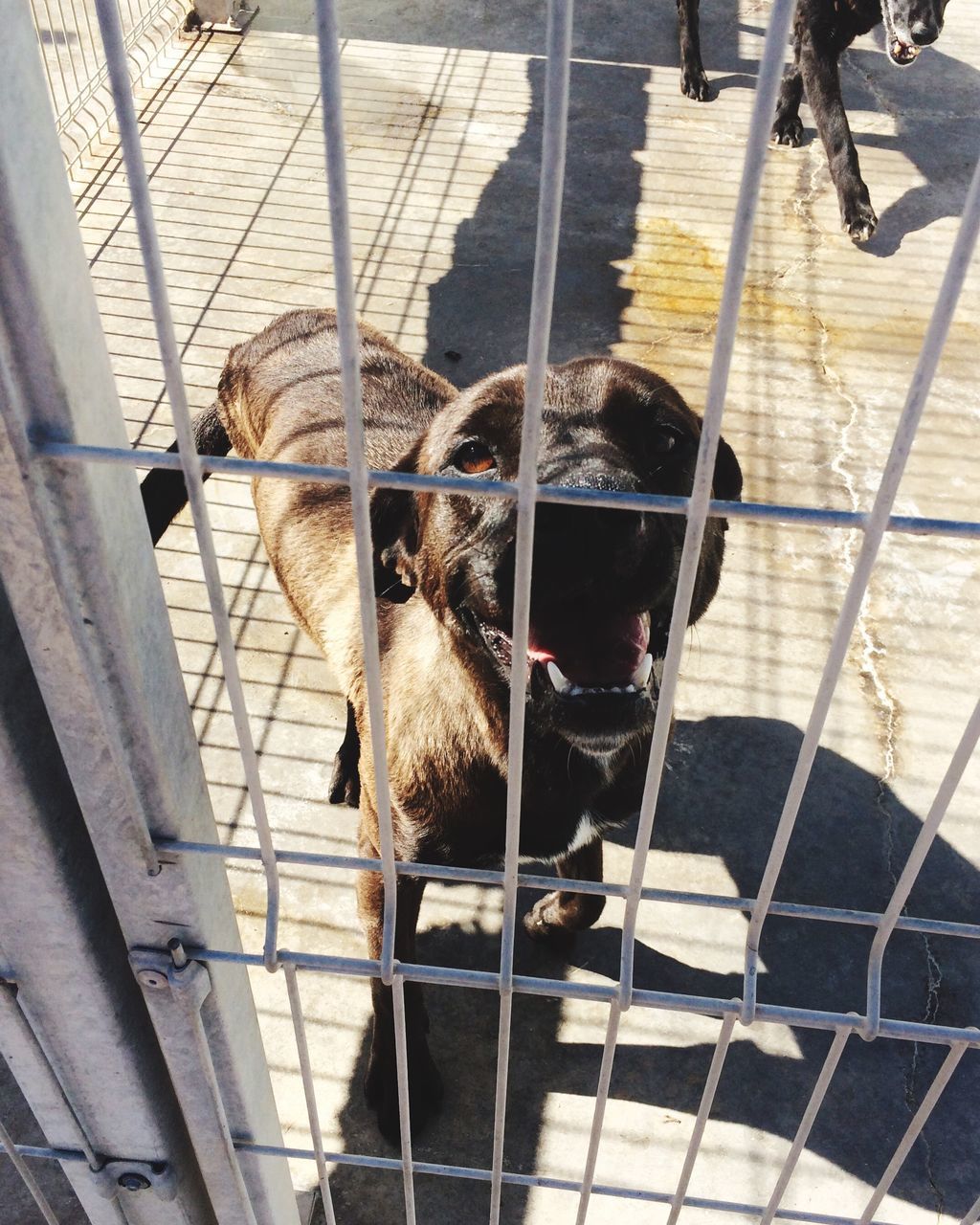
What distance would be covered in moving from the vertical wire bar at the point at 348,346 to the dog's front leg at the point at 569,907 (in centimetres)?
131

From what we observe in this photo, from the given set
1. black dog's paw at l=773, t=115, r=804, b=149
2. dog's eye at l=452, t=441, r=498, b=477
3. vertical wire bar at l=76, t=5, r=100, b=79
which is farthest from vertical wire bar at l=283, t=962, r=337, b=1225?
vertical wire bar at l=76, t=5, r=100, b=79

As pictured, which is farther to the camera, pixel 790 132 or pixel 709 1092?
pixel 790 132

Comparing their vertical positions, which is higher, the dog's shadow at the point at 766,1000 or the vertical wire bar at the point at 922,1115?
the vertical wire bar at the point at 922,1115

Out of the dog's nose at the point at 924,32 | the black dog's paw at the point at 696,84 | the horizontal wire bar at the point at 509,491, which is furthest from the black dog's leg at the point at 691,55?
the horizontal wire bar at the point at 509,491

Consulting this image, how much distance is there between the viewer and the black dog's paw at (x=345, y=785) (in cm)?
283

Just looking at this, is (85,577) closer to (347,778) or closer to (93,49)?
(347,778)

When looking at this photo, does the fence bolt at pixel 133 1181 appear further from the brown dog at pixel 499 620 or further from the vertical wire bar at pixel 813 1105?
the vertical wire bar at pixel 813 1105

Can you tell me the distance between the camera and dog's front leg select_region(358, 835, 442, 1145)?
2.18 meters

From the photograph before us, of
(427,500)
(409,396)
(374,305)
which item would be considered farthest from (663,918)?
(374,305)

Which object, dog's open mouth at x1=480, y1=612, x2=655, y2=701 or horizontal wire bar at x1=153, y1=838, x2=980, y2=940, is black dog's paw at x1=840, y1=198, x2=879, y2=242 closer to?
dog's open mouth at x1=480, y1=612, x2=655, y2=701

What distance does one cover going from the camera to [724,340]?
33.2 inches

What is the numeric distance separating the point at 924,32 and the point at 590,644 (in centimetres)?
405

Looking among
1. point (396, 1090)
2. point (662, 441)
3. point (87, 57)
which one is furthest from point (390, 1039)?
point (87, 57)

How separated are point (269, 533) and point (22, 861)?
180 cm
